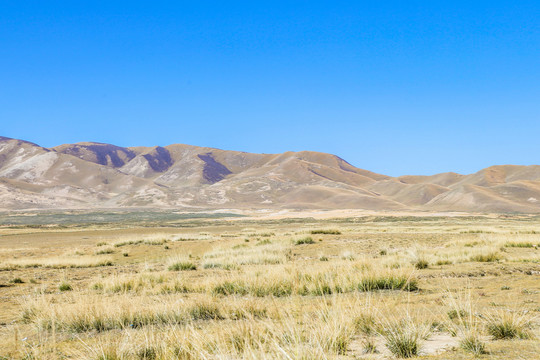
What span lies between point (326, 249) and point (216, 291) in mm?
13507

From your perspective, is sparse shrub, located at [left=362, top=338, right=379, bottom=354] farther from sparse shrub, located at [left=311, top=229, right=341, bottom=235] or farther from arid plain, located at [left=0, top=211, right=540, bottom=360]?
sparse shrub, located at [left=311, top=229, right=341, bottom=235]

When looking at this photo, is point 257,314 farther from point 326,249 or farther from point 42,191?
point 42,191

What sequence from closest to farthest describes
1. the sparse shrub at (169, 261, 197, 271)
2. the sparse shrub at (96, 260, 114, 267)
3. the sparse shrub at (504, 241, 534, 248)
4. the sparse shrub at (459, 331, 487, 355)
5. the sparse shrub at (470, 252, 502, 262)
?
the sparse shrub at (459, 331, 487, 355) → the sparse shrub at (470, 252, 502, 262) → the sparse shrub at (169, 261, 197, 271) → the sparse shrub at (504, 241, 534, 248) → the sparse shrub at (96, 260, 114, 267)

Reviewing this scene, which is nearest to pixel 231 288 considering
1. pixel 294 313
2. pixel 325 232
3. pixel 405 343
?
pixel 294 313

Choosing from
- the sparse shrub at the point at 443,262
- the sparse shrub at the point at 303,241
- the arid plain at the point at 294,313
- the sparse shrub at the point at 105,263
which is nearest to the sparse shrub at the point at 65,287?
the arid plain at the point at 294,313

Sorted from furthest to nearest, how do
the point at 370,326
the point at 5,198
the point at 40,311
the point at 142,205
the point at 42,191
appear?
the point at 42,191, the point at 142,205, the point at 5,198, the point at 40,311, the point at 370,326

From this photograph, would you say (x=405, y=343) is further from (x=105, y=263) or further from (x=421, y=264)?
(x=105, y=263)

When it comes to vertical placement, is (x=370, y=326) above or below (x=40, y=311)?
above

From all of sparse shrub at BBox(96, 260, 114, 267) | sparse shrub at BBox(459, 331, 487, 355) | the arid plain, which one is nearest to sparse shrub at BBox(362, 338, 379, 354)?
the arid plain

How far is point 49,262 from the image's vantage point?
21.4 meters

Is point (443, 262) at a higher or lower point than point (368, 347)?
lower

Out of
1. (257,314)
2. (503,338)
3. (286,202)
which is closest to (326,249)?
(257,314)

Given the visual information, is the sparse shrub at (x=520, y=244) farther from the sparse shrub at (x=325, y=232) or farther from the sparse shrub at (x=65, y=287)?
the sparse shrub at (x=65, y=287)

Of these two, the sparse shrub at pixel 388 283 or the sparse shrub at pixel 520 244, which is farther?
the sparse shrub at pixel 520 244
